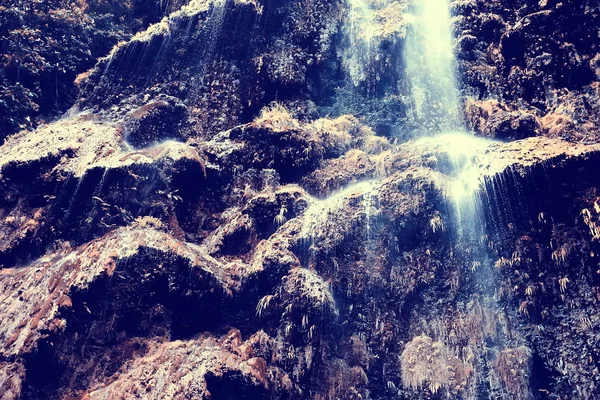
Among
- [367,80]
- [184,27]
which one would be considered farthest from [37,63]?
[367,80]

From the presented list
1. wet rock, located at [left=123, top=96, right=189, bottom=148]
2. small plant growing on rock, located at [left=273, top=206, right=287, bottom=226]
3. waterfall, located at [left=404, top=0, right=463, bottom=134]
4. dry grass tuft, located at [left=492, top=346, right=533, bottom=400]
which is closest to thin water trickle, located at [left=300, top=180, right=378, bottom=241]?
small plant growing on rock, located at [left=273, top=206, right=287, bottom=226]

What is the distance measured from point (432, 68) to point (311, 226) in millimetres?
7221

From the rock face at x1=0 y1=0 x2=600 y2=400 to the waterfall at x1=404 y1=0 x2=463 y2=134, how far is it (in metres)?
0.41

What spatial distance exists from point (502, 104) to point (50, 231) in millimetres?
13585

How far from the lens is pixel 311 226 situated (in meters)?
13.0

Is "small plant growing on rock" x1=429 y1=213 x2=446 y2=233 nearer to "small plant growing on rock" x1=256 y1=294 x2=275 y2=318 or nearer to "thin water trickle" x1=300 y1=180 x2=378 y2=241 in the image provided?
"thin water trickle" x1=300 y1=180 x2=378 y2=241

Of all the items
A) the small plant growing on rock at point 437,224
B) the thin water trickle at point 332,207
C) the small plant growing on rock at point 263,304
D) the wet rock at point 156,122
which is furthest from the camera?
the wet rock at point 156,122

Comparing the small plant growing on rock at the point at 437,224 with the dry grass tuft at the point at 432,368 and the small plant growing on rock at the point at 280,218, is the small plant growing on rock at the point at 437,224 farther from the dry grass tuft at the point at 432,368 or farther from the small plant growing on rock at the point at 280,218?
the small plant growing on rock at the point at 280,218

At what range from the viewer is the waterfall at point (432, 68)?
1531cm

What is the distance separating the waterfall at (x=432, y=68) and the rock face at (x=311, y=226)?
414 millimetres

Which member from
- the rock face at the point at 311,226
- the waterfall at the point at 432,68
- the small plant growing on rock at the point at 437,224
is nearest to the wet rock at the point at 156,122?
the rock face at the point at 311,226

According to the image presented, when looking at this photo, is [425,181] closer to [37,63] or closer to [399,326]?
[399,326]

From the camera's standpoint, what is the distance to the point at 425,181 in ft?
42.1

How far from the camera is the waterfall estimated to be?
15312 mm
